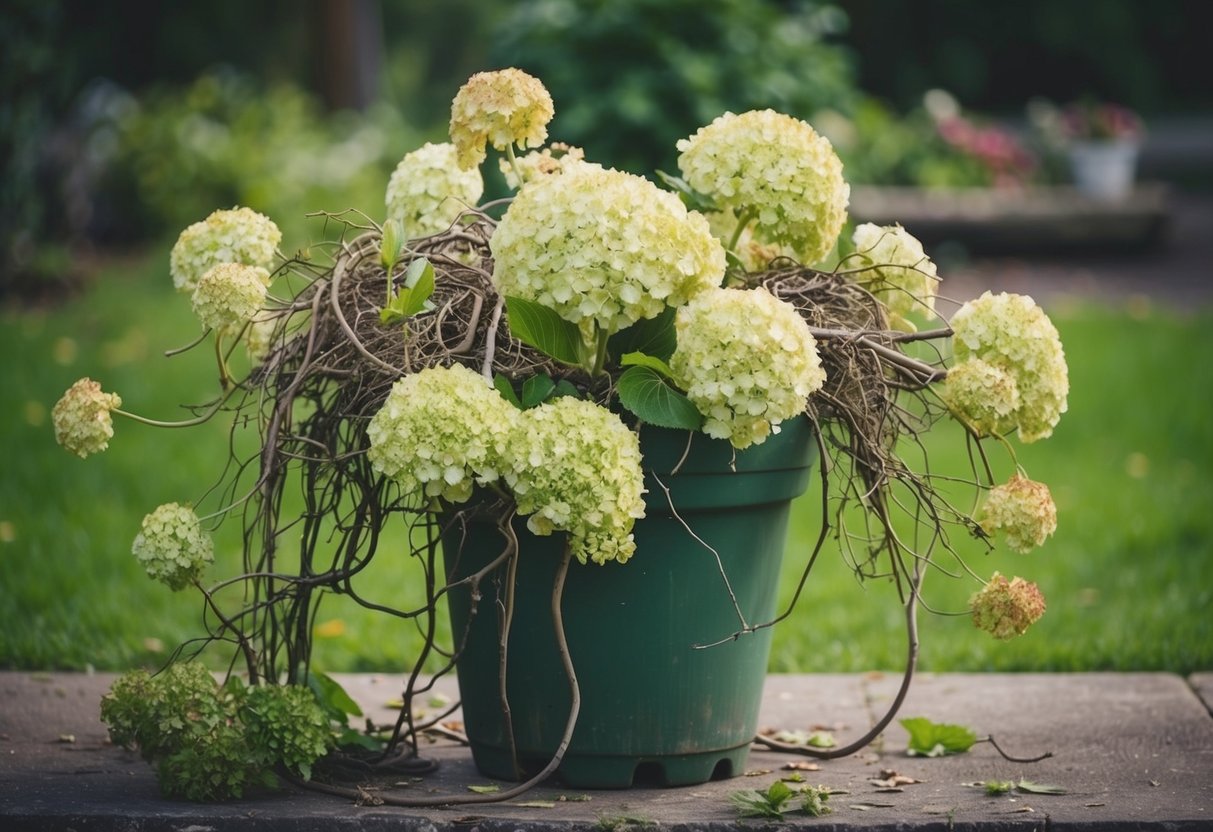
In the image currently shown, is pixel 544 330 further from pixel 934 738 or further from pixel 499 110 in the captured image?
pixel 934 738

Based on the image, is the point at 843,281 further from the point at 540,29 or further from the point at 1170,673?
the point at 540,29

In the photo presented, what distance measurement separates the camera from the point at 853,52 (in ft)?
55.5

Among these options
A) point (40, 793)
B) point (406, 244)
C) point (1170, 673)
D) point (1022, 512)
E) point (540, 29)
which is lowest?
point (40, 793)

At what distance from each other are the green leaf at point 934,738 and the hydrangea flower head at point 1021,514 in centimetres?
58

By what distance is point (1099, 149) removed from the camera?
473 inches

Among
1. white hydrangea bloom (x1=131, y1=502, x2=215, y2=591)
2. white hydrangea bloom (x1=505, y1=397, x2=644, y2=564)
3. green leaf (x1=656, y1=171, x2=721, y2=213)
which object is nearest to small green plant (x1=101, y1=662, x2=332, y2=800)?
white hydrangea bloom (x1=131, y1=502, x2=215, y2=591)

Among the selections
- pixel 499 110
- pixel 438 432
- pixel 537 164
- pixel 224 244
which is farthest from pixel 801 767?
pixel 224 244

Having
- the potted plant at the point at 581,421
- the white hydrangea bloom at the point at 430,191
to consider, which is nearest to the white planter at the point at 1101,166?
the potted plant at the point at 581,421

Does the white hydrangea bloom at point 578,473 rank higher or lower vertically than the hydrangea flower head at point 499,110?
lower

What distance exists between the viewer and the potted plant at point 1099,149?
39.2 ft

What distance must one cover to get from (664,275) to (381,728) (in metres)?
1.14

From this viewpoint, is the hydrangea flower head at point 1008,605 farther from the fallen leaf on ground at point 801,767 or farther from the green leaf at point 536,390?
the green leaf at point 536,390

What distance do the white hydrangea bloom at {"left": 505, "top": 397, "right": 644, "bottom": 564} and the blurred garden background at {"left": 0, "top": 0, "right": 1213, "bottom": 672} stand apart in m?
0.58

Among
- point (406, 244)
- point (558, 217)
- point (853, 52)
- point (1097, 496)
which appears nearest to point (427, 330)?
point (406, 244)
